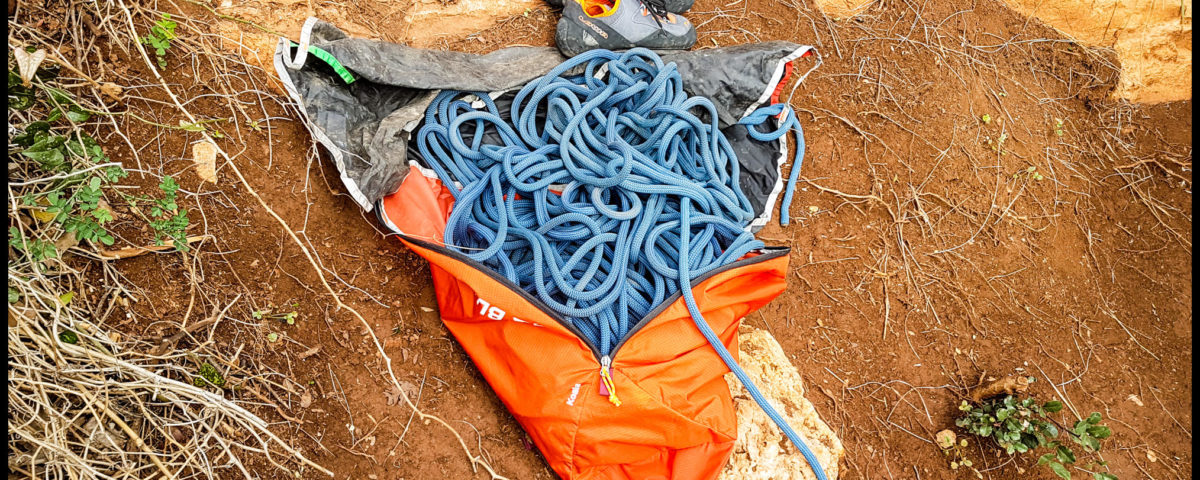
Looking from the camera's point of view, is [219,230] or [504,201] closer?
[219,230]

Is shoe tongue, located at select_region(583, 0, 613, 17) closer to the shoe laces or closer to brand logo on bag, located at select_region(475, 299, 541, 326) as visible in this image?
the shoe laces

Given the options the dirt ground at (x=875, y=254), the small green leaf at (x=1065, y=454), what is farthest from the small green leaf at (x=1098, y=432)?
the dirt ground at (x=875, y=254)

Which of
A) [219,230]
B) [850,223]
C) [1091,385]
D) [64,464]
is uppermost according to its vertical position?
[219,230]

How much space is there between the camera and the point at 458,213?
182 cm

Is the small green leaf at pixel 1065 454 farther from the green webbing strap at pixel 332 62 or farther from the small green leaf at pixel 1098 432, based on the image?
the green webbing strap at pixel 332 62

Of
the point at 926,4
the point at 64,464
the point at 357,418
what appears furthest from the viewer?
the point at 926,4

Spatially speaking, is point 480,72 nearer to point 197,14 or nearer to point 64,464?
point 197,14

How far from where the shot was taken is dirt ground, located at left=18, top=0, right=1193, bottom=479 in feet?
5.39

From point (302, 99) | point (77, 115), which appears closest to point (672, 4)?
point (302, 99)

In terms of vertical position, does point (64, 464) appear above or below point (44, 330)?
below

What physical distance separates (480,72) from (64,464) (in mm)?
1404

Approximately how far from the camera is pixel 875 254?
96.1 inches

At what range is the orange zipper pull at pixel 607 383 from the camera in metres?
1.66

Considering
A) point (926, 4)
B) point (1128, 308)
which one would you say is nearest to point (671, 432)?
point (1128, 308)
